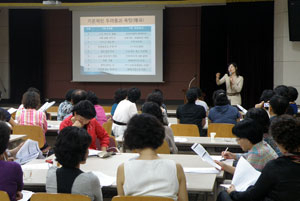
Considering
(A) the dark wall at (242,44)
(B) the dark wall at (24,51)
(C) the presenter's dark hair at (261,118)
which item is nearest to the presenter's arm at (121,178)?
(C) the presenter's dark hair at (261,118)

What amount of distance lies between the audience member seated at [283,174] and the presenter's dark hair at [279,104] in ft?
6.61

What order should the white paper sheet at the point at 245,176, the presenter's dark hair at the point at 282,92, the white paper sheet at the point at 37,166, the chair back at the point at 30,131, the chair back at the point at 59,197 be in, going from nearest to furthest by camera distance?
the chair back at the point at 59,197 < the white paper sheet at the point at 245,176 < the white paper sheet at the point at 37,166 < the chair back at the point at 30,131 < the presenter's dark hair at the point at 282,92

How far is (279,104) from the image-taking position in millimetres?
4578

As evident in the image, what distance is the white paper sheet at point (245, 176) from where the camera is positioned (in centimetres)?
281

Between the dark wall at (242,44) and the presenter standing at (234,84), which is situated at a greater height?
the dark wall at (242,44)

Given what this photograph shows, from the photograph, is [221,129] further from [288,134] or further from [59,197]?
[59,197]

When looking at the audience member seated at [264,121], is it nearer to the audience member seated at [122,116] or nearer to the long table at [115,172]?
the long table at [115,172]

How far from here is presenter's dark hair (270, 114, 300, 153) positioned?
8.38 ft

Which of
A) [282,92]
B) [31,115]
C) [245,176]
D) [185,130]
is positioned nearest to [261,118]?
[245,176]

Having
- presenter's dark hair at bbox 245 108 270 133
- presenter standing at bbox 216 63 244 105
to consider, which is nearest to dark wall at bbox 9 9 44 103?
presenter standing at bbox 216 63 244 105

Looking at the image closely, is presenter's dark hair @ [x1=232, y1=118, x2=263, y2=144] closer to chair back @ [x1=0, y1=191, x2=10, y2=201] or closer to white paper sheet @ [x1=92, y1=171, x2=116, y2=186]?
white paper sheet @ [x1=92, y1=171, x2=116, y2=186]

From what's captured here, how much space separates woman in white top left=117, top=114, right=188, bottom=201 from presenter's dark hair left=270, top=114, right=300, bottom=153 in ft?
2.04

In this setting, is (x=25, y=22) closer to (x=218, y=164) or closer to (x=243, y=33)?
(x=243, y=33)

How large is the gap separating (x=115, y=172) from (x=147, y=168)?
917 mm
